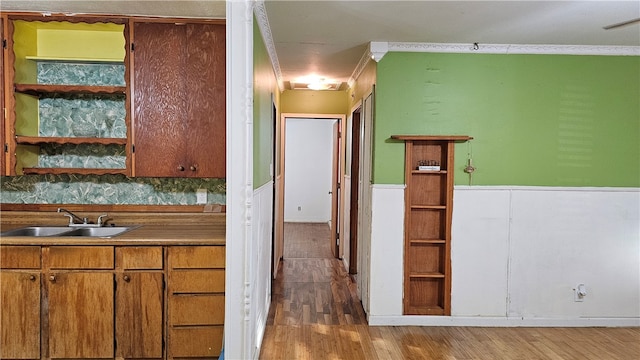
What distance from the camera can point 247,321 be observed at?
99.1 inches

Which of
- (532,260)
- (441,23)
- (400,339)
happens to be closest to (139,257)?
(400,339)

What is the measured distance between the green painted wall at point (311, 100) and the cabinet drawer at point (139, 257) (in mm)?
3506

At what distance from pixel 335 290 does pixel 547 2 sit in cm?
325

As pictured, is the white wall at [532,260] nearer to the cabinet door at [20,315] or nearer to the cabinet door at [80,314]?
the cabinet door at [80,314]

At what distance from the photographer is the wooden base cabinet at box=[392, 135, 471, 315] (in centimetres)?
367

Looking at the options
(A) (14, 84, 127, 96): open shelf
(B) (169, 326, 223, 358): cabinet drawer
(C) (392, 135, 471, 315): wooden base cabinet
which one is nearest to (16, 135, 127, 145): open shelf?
(A) (14, 84, 127, 96): open shelf

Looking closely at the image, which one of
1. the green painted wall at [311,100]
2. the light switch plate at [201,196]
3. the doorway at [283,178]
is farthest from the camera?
the green painted wall at [311,100]

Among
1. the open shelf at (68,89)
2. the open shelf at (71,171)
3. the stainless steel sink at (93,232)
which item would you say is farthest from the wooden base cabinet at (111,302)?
the open shelf at (68,89)

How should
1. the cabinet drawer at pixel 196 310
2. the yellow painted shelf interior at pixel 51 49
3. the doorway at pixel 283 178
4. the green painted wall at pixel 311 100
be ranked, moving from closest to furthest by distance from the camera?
1. the cabinet drawer at pixel 196 310
2. the yellow painted shelf interior at pixel 51 49
3. the doorway at pixel 283 178
4. the green painted wall at pixel 311 100

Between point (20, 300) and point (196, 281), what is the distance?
41.6 inches

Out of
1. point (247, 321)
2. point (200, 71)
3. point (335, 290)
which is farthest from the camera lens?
point (335, 290)

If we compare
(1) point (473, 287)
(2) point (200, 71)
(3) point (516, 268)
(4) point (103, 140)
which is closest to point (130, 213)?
(4) point (103, 140)

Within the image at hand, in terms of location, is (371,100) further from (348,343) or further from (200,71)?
(348,343)

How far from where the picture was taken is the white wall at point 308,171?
31.0 ft
